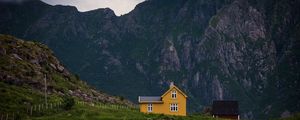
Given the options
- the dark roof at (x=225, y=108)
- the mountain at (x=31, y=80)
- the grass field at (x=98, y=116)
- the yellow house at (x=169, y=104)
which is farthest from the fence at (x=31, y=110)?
the dark roof at (x=225, y=108)

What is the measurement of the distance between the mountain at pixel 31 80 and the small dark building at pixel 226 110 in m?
26.6

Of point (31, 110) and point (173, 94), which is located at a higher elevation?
point (173, 94)

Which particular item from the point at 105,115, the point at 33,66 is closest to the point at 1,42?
the point at 33,66

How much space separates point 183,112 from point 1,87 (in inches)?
1491

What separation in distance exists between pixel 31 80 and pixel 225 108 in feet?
178

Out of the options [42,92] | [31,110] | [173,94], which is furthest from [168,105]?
[31,110]

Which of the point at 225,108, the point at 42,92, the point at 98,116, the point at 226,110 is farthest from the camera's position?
the point at 225,108

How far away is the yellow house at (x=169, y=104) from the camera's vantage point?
126875 mm

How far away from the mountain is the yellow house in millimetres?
18372

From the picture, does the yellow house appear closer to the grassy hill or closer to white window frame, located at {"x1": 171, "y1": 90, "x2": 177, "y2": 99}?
white window frame, located at {"x1": 171, "y1": 90, "x2": 177, "y2": 99}

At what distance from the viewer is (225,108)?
159375 mm

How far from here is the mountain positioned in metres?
115

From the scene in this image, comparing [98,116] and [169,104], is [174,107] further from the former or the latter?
[98,116]

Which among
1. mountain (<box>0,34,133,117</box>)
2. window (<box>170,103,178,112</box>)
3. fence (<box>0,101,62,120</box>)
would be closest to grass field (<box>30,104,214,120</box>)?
fence (<box>0,101,62,120</box>)
